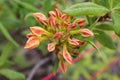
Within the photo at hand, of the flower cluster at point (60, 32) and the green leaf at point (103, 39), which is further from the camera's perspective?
the green leaf at point (103, 39)

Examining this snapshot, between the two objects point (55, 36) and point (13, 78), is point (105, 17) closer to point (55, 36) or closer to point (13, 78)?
point (55, 36)

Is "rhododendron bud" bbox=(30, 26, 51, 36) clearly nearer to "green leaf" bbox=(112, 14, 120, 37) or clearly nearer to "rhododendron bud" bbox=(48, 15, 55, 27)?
"rhododendron bud" bbox=(48, 15, 55, 27)

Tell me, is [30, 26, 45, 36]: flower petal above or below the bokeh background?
above

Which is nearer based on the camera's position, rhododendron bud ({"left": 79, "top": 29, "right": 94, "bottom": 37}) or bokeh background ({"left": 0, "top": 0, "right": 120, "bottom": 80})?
rhododendron bud ({"left": 79, "top": 29, "right": 94, "bottom": 37})

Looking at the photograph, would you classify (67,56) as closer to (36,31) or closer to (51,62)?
(36,31)

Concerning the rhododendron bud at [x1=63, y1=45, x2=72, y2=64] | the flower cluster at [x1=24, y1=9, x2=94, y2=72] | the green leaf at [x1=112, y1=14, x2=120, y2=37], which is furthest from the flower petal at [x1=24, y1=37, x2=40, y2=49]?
the green leaf at [x1=112, y1=14, x2=120, y2=37]

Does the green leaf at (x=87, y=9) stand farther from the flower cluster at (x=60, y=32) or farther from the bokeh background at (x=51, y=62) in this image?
the bokeh background at (x=51, y=62)

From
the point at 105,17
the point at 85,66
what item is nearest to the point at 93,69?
the point at 85,66

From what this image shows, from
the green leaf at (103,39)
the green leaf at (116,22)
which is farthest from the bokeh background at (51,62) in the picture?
the green leaf at (116,22)

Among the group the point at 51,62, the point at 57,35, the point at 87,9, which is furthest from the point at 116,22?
the point at 51,62

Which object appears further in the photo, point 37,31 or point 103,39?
point 103,39

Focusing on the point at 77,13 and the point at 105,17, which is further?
the point at 105,17
